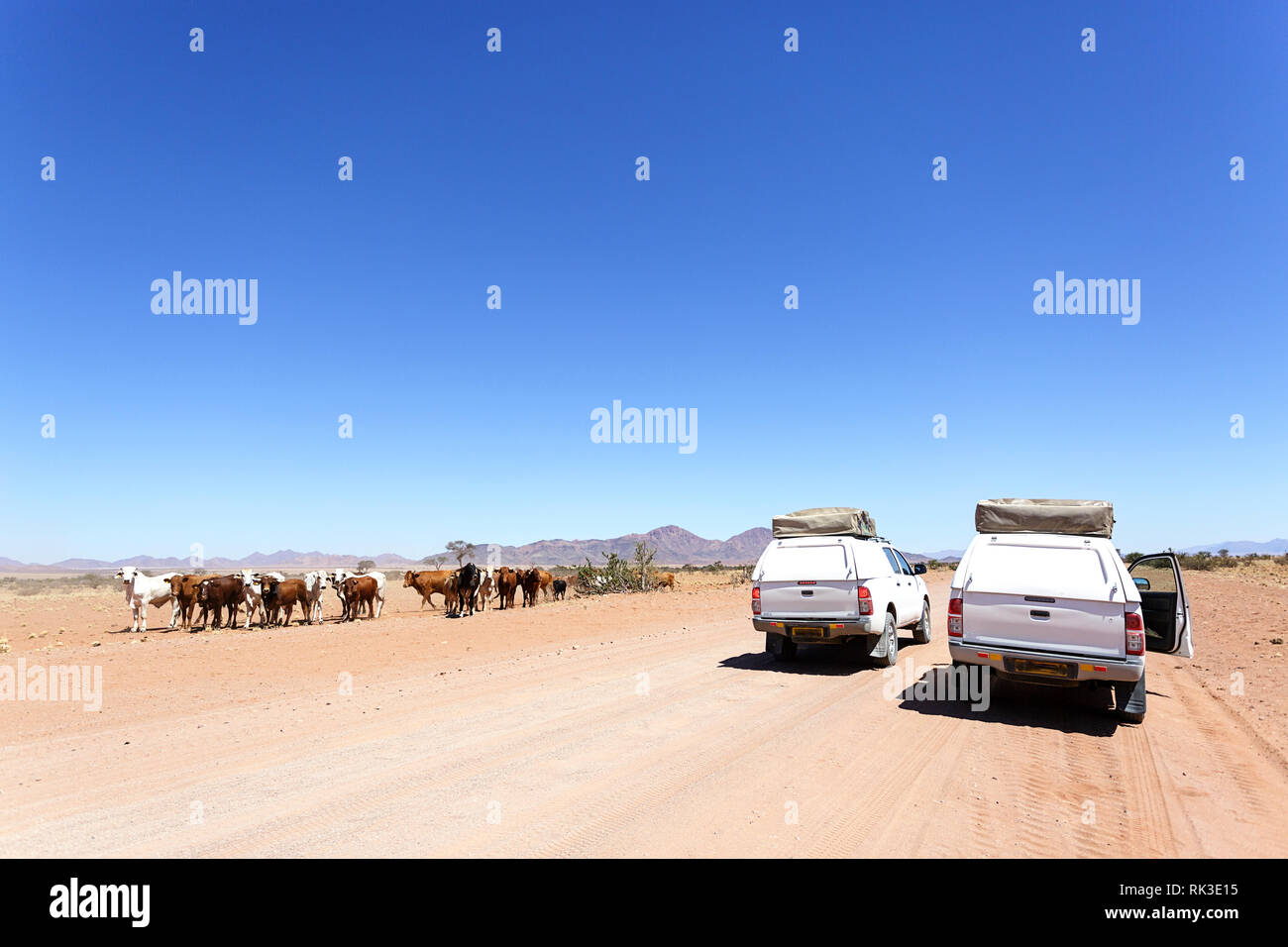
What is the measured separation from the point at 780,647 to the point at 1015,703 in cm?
446

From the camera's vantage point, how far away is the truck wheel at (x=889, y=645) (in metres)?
13.3

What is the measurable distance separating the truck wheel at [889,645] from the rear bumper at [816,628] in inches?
33.9

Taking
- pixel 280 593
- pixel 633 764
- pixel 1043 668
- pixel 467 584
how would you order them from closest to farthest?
1. pixel 633 764
2. pixel 1043 668
3. pixel 280 593
4. pixel 467 584

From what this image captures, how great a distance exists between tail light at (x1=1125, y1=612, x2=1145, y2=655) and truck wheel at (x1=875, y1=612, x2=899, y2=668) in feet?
15.8

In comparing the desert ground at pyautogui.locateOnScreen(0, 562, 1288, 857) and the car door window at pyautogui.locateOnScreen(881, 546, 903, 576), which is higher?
the car door window at pyautogui.locateOnScreen(881, 546, 903, 576)

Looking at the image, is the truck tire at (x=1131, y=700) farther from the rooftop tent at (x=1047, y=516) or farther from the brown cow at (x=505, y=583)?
the brown cow at (x=505, y=583)

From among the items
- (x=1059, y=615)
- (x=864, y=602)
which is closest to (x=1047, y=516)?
(x=1059, y=615)

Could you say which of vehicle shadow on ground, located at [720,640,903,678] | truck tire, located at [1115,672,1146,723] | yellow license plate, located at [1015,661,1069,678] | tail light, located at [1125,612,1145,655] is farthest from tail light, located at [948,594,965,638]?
vehicle shadow on ground, located at [720,640,903,678]

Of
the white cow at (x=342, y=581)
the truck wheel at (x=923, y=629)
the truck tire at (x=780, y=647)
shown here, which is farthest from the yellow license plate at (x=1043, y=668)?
the white cow at (x=342, y=581)

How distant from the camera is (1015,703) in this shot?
10.4 m

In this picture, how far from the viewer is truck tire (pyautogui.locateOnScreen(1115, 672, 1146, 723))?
9086 mm

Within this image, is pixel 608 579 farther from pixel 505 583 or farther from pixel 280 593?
pixel 280 593

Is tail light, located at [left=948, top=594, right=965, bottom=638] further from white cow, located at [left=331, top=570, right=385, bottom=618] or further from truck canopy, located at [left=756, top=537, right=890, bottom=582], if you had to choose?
white cow, located at [left=331, top=570, right=385, bottom=618]
